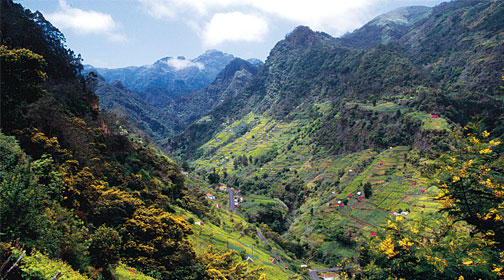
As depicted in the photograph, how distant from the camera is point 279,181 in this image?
107m

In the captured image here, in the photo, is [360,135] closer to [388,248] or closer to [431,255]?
[388,248]

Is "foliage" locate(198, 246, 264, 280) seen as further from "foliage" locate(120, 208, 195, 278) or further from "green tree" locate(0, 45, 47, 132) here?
"green tree" locate(0, 45, 47, 132)

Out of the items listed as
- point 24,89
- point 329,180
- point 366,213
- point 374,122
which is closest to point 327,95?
point 374,122

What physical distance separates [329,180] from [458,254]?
7947cm

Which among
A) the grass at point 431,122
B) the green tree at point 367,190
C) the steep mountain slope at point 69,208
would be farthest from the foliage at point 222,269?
the grass at point 431,122

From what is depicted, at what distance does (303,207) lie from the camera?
84.7 metres

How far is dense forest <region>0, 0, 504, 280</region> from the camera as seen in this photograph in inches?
425

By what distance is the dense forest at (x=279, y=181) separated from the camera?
35.4 ft

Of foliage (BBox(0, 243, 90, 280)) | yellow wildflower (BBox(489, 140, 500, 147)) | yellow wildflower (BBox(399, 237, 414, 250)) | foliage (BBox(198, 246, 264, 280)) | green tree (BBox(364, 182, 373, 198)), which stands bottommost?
green tree (BBox(364, 182, 373, 198))

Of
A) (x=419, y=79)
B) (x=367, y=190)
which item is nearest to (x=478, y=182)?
(x=367, y=190)

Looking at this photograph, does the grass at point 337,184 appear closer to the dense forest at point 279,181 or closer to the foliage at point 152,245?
the dense forest at point 279,181

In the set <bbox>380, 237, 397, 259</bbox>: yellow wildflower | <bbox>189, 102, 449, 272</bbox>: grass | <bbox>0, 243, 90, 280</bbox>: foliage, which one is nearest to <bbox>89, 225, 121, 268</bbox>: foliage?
<bbox>0, 243, 90, 280</bbox>: foliage

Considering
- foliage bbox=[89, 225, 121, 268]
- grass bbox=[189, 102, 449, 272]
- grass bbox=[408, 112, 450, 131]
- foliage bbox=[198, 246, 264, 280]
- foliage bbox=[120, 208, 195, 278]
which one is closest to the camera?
foliage bbox=[89, 225, 121, 268]

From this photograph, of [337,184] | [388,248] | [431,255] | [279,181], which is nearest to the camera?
[431,255]
